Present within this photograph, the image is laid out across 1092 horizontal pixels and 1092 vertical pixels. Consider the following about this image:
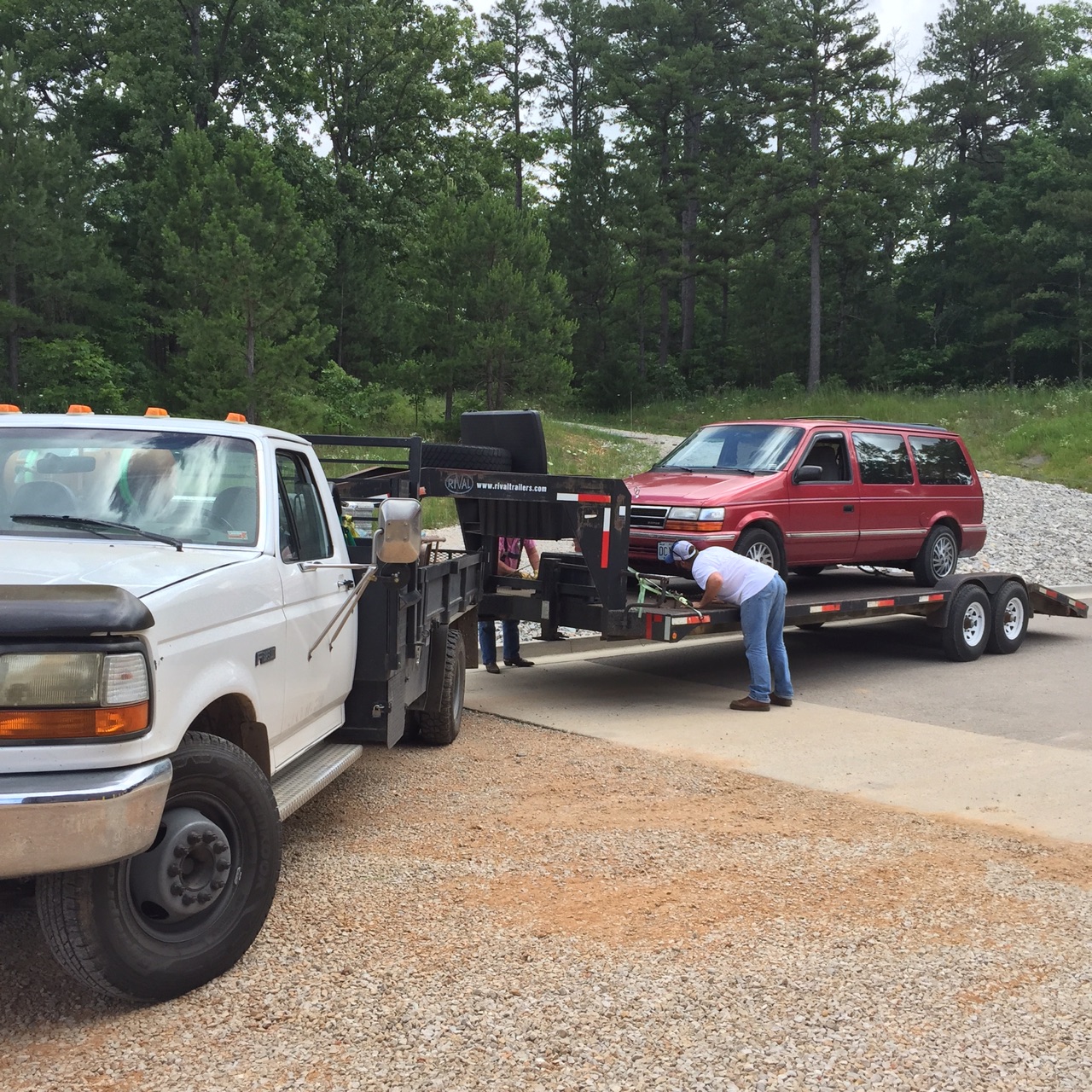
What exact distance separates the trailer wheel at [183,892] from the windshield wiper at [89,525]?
93 cm

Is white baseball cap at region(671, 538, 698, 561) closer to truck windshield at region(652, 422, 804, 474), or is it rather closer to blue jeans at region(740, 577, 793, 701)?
blue jeans at region(740, 577, 793, 701)

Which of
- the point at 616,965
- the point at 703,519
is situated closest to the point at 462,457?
the point at 703,519

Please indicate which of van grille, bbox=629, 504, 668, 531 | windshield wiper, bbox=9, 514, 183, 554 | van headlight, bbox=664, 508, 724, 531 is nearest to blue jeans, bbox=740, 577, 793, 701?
van headlight, bbox=664, 508, 724, 531

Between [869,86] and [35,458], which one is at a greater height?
[869,86]

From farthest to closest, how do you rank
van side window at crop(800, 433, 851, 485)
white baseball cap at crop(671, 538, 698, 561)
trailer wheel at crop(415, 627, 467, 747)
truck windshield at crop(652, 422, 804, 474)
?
van side window at crop(800, 433, 851, 485)
truck windshield at crop(652, 422, 804, 474)
white baseball cap at crop(671, 538, 698, 561)
trailer wheel at crop(415, 627, 467, 747)

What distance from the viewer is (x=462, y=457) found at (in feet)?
30.3

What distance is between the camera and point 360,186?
42250 millimetres

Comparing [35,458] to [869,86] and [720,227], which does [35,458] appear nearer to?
[869,86]

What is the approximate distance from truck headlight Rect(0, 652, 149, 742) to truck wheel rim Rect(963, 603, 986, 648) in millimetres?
10305

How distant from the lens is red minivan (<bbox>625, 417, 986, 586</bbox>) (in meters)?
10.2

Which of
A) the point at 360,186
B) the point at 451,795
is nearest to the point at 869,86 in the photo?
the point at 360,186

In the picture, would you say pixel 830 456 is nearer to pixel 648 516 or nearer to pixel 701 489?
pixel 701 489

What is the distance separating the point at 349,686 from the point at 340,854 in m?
0.83

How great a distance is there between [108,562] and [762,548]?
7281 millimetres
